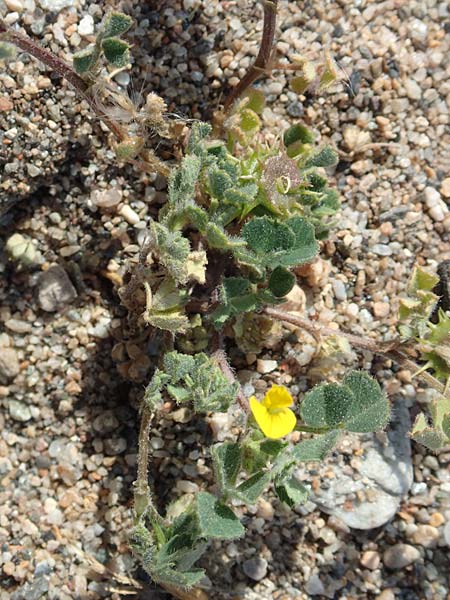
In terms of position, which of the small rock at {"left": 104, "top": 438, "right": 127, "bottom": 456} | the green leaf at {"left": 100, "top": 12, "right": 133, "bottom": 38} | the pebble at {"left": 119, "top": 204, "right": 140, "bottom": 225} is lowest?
the small rock at {"left": 104, "top": 438, "right": 127, "bottom": 456}

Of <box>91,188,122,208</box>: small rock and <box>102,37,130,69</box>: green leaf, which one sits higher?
<box>102,37,130,69</box>: green leaf

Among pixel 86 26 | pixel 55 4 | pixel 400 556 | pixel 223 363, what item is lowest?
pixel 400 556

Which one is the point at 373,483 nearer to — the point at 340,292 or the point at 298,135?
the point at 340,292

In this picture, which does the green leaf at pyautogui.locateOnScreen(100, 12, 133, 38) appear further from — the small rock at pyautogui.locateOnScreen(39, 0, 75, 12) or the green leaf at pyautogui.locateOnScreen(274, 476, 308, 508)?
the green leaf at pyautogui.locateOnScreen(274, 476, 308, 508)

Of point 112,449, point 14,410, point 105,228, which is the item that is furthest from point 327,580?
point 105,228

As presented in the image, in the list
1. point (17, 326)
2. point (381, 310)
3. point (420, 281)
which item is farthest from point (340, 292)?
point (17, 326)

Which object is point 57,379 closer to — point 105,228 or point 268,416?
point 105,228

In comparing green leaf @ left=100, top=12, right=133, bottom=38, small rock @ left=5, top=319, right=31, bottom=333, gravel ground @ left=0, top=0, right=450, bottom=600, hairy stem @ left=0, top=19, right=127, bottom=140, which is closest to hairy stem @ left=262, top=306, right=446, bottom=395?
gravel ground @ left=0, top=0, right=450, bottom=600

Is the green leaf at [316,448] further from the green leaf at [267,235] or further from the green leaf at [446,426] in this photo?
the green leaf at [267,235]

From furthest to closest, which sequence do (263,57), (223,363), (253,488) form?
(263,57) < (223,363) < (253,488)
